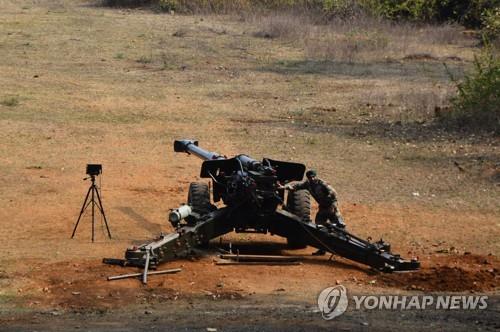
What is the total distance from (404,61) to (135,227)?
53.0 feet

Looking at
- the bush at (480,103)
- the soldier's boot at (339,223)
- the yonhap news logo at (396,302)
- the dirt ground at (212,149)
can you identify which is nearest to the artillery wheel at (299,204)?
the soldier's boot at (339,223)

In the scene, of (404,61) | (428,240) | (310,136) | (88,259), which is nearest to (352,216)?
(428,240)

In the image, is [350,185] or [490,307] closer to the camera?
[490,307]

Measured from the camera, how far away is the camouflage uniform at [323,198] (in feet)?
38.0

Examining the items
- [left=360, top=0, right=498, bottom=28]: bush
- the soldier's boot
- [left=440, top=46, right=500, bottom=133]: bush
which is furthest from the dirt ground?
[left=360, top=0, right=498, bottom=28]: bush

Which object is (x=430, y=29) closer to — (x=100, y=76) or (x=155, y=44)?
(x=155, y=44)

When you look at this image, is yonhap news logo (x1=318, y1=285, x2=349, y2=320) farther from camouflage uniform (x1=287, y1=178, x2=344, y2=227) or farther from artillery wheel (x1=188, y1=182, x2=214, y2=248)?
artillery wheel (x1=188, y1=182, x2=214, y2=248)

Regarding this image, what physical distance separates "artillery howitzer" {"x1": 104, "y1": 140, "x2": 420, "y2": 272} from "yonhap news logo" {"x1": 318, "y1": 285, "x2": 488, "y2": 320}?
35.0 inches

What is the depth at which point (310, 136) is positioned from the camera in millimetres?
18422

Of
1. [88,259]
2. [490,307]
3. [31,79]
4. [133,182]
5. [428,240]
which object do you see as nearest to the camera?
[490,307]

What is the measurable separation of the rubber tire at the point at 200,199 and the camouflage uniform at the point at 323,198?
36.2 inches

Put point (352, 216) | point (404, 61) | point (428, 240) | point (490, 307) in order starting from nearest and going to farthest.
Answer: point (490, 307), point (428, 240), point (352, 216), point (404, 61)

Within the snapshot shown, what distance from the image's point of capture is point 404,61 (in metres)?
27.6

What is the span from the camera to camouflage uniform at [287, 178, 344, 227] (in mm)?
11570
